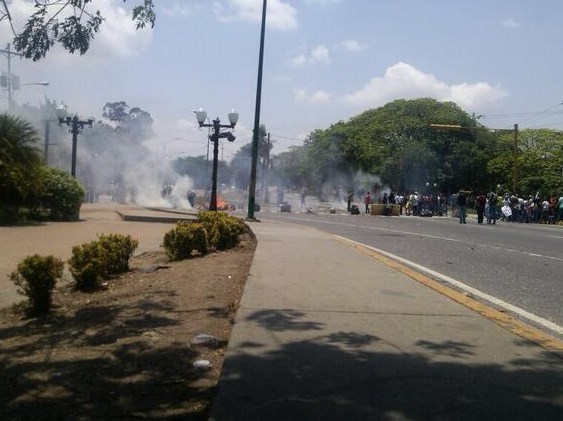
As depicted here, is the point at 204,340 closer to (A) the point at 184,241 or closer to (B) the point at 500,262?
(A) the point at 184,241

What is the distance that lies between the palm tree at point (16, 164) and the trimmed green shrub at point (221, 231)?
28.8 feet

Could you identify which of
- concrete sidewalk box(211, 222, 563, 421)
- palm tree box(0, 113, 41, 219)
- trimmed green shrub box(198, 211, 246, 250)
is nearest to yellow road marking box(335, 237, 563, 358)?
concrete sidewalk box(211, 222, 563, 421)

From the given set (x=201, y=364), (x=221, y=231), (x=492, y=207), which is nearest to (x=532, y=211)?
(x=492, y=207)

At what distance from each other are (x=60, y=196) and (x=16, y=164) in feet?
8.03

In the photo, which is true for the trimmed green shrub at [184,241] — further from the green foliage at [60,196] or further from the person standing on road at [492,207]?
the person standing on road at [492,207]

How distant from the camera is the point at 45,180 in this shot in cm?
2033

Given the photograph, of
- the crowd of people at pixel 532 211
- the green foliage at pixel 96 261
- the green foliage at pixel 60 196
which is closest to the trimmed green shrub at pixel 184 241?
the green foliage at pixel 96 261

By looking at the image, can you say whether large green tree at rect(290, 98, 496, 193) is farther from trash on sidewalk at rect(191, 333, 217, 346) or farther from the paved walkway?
trash on sidewalk at rect(191, 333, 217, 346)

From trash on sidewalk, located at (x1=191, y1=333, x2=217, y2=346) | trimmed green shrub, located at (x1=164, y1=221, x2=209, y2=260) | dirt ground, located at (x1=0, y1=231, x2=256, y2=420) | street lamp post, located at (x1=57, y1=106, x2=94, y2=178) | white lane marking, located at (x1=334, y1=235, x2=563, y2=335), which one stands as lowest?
dirt ground, located at (x1=0, y1=231, x2=256, y2=420)

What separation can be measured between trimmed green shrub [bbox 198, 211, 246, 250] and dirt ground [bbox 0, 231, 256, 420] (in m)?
2.94

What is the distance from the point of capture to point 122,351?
5.07 meters

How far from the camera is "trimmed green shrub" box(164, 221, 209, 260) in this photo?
34.3 ft

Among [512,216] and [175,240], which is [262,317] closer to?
[175,240]

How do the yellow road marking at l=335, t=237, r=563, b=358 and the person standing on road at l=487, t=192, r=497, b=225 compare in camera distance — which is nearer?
the yellow road marking at l=335, t=237, r=563, b=358
